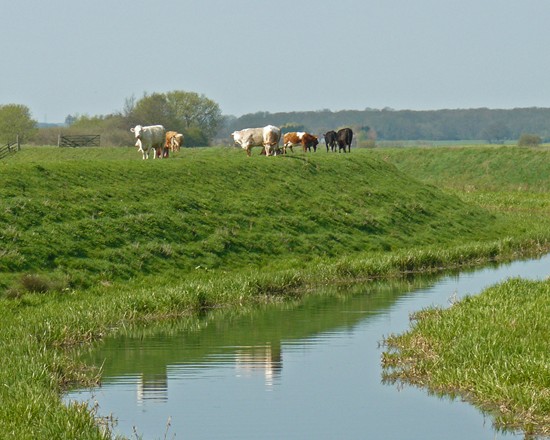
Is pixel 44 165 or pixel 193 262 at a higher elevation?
pixel 44 165

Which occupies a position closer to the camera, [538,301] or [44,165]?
[538,301]

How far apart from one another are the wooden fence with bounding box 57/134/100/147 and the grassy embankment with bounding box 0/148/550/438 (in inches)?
1247

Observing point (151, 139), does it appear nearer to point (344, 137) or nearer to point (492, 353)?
point (344, 137)

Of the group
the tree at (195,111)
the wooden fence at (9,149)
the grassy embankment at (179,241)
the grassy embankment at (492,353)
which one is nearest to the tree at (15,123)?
the tree at (195,111)

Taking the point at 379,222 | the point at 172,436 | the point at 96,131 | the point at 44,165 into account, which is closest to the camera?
the point at 172,436

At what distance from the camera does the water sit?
18.8 metres

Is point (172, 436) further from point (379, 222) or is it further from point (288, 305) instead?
point (379, 222)

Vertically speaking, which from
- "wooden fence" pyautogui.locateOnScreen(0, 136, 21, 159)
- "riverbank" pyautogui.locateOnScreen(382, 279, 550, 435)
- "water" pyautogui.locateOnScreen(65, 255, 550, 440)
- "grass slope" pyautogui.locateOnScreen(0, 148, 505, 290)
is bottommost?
"water" pyautogui.locateOnScreen(65, 255, 550, 440)

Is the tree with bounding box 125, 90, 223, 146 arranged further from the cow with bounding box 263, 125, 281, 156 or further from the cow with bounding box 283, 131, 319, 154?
A: the cow with bounding box 263, 125, 281, 156

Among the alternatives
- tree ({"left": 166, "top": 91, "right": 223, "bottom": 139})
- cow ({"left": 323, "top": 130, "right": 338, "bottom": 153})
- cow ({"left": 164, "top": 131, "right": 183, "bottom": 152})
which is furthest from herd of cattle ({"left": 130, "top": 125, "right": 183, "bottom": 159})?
tree ({"left": 166, "top": 91, "right": 223, "bottom": 139})

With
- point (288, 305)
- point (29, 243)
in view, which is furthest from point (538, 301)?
point (29, 243)

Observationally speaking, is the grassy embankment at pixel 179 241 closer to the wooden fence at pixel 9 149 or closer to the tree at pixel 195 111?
the wooden fence at pixel 9 149

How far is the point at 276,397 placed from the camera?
69.6ft

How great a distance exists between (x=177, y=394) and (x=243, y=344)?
5307 millimetres
